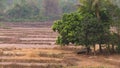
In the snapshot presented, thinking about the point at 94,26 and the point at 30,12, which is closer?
the point at 94,26

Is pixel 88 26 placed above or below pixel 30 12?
below

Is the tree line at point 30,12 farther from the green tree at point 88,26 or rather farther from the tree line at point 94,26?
the tree line at point 94,26

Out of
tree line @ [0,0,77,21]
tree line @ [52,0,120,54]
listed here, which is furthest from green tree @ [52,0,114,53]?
tree line @ [0,0,77,21]

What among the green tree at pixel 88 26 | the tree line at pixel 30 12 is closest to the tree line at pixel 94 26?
the green tree at pixel 88 26

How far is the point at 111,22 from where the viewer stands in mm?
23922

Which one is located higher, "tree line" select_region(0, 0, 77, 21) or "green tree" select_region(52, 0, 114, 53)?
"tree line" select_region(0, 0, 77, 21)

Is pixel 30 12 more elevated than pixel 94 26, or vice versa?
pixel 30 12

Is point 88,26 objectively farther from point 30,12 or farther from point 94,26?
point 30,12

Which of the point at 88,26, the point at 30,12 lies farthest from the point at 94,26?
the point at 30,12

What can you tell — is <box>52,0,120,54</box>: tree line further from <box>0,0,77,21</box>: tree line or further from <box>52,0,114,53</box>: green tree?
<box>0,0,77,21</box>: tree line

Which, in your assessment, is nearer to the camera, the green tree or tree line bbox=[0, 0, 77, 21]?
the green tree

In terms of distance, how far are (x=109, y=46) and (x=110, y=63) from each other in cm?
355

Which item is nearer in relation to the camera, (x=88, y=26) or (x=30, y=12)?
(x=88, y=26)

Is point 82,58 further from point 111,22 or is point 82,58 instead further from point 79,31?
point 111,22
